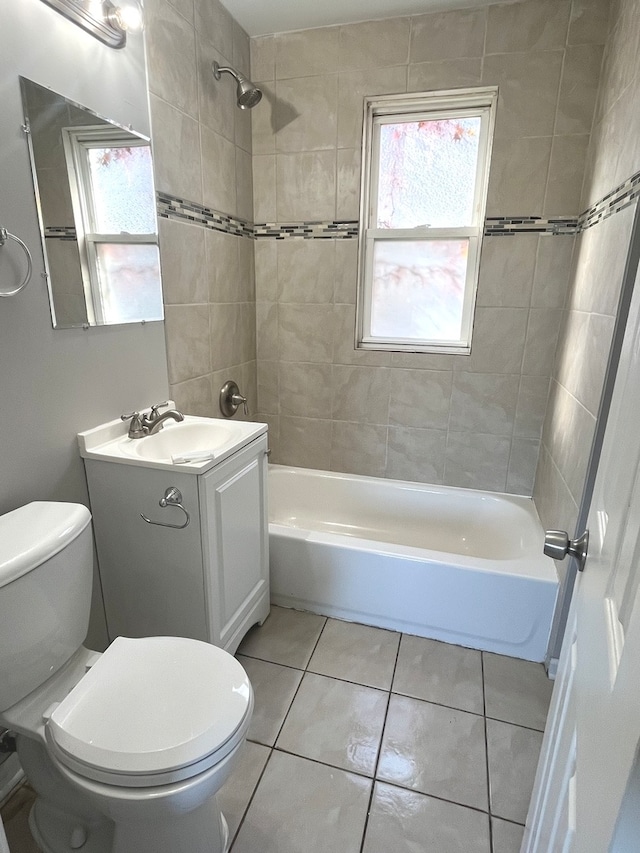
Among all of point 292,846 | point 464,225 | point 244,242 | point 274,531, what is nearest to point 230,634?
point 274,531

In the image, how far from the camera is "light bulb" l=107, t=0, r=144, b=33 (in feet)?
4.54

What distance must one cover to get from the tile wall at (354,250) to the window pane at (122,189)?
0.87 metres

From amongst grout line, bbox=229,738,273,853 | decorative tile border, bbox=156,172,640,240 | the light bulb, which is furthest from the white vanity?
the light bulb

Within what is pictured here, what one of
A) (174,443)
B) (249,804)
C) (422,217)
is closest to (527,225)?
(422,217)

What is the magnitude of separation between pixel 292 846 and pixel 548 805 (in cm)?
76

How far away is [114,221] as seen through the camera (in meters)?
1.52

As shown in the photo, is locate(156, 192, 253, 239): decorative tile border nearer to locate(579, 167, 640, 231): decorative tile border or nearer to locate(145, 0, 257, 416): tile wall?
locate(145, 0, 257, 416): tile wall

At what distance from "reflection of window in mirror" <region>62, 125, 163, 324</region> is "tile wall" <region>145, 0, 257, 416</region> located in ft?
0.26

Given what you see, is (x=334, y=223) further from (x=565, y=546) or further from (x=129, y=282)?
(x=565, y=546)

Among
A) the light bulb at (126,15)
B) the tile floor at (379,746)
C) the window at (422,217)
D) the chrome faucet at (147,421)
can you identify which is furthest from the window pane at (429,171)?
the tile floor at (379,746)

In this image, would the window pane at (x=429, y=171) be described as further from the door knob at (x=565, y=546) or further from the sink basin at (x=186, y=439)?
the door knob at (x=565, y=546)

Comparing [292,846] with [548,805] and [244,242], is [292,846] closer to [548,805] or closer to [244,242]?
[548,805]

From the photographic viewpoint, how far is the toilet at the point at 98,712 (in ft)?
3.03

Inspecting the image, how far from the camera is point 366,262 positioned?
238 cm
